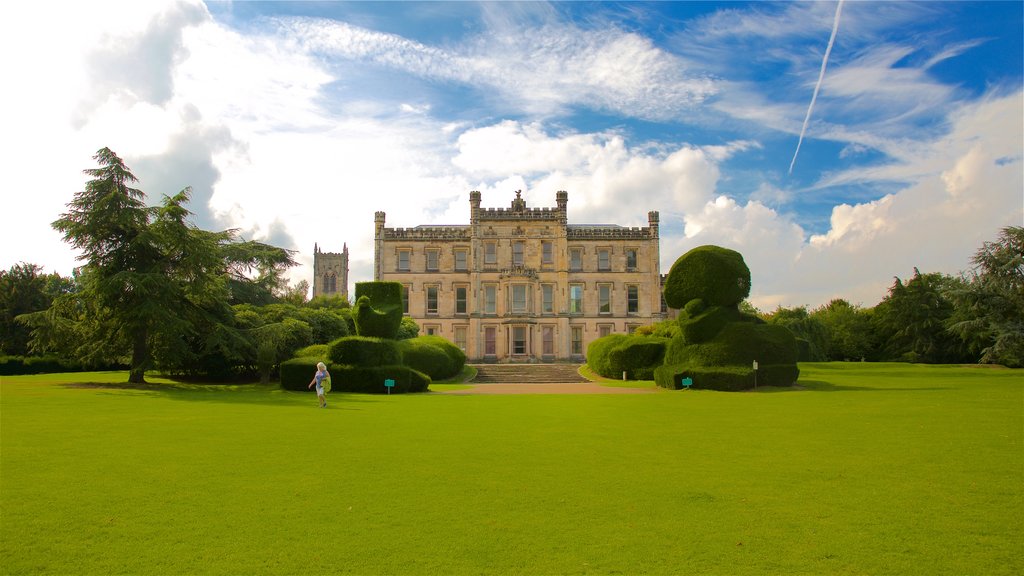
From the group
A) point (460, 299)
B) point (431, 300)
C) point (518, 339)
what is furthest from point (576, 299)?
point (431, 300)

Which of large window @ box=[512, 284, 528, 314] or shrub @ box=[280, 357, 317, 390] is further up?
large window @ box=[512, 284, 528, 314]

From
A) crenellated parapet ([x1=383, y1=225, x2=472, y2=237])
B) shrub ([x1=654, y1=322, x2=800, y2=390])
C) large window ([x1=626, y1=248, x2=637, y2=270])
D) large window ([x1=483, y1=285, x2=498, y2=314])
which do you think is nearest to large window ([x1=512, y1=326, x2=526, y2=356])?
large window ([x1=483, y1=285, x2=498, y2=314])

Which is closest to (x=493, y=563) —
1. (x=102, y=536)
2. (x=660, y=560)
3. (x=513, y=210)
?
(x=660, y=560)

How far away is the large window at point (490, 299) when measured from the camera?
53.8 metres

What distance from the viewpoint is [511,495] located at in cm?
757

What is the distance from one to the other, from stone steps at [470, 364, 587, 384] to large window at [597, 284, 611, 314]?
1118 cm

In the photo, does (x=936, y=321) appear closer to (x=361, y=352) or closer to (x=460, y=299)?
(x=460, y=299)

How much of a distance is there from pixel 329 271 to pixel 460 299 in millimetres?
54051

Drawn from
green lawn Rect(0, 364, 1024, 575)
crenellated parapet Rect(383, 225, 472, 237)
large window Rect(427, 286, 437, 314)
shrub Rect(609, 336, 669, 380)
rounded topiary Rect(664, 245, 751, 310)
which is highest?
crenellated parapet Rect(383, 225, 472, 237)

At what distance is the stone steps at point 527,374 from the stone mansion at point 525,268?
822cm

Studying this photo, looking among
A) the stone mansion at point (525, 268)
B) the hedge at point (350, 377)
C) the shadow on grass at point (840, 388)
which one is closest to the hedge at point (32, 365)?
the hedge at point (350, 377)

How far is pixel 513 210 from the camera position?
2140 inches

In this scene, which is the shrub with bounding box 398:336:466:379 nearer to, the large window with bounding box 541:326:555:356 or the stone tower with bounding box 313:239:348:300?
the large window with bounding box 541:326:555:356

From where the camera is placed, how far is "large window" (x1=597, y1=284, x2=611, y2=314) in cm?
5466
